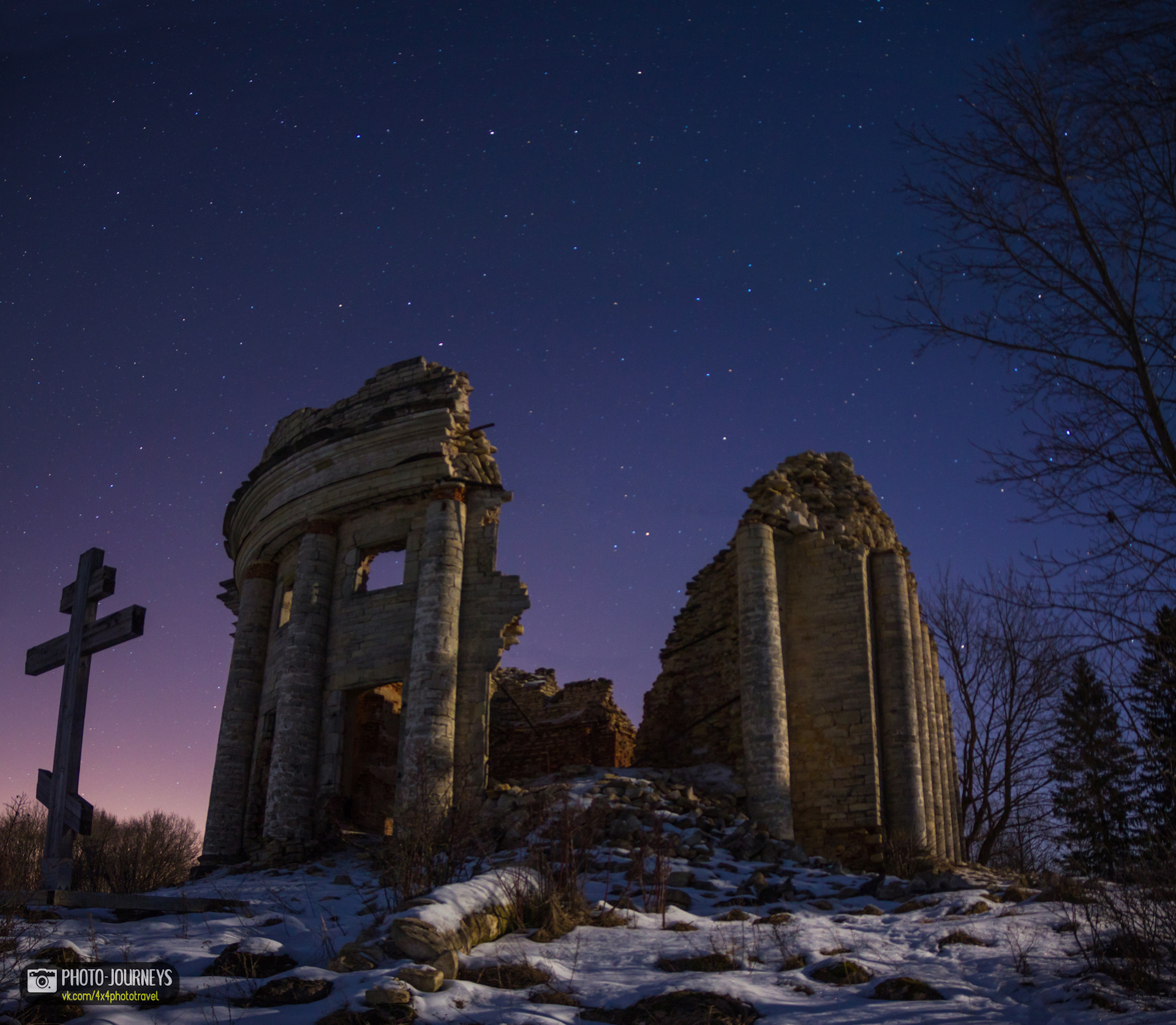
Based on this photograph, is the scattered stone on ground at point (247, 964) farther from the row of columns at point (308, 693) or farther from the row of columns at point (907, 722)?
the row of columns at point (907, 722)

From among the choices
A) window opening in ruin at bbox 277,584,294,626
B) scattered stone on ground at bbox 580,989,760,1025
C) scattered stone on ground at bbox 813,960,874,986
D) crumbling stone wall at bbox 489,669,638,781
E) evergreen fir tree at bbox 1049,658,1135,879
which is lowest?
scattered stone on ground at bbox 580,989,760,1025

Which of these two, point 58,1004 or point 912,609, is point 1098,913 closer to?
point 58,1004

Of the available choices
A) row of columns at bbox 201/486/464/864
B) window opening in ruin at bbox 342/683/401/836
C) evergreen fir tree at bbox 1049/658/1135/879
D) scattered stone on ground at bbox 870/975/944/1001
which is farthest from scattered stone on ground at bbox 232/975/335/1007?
window opening in ruin at bbox 342/683/401/836

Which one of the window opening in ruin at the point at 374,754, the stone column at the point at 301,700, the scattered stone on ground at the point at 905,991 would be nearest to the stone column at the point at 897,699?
the window opening in ruin at the point at 374,754

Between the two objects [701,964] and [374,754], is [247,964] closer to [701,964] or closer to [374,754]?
[701,964]

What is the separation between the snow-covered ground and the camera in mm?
5688

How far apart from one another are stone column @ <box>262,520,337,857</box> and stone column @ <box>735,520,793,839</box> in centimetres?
744

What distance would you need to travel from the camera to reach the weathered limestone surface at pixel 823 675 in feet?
50.5

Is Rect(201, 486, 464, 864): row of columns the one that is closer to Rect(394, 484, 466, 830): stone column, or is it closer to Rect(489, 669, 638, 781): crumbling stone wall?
Rect(394, 484, 466, 830): stone column

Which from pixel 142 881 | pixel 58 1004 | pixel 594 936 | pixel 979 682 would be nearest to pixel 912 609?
pixel 979 682

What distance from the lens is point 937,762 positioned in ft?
58.7

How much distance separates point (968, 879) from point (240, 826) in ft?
43.0

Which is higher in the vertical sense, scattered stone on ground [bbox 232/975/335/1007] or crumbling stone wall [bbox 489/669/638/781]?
crumbling stone wall [bbox 489/669/638/781]

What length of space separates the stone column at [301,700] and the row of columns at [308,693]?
2 centimetres
